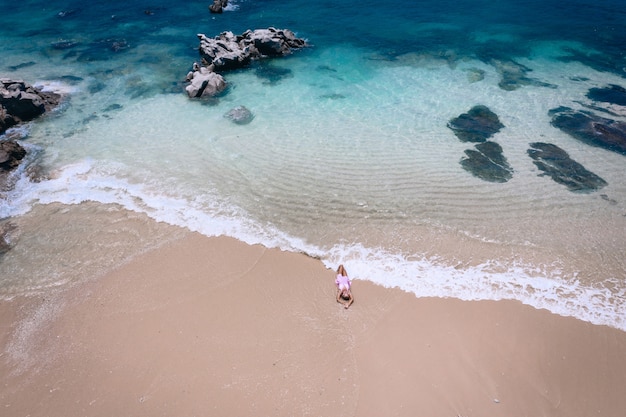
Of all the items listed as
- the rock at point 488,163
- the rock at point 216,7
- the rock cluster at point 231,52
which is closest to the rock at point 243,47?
the rock cluster at point 231,52

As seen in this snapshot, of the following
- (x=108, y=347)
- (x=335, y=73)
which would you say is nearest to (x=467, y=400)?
(x=108, y=347)

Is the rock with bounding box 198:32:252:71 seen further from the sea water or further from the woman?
the woman

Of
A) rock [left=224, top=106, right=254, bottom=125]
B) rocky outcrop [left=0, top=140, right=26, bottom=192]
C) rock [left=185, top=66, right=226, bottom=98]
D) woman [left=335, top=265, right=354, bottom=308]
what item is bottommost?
rocky outcrop [left=0, top=140, right=26, bottom=192]

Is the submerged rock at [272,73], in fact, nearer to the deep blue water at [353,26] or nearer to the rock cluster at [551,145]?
the deep blue water at [353,26]

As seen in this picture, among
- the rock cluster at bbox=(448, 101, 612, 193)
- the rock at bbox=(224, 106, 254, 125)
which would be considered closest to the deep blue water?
the rock at bbox=(224, 106, 254, 125)

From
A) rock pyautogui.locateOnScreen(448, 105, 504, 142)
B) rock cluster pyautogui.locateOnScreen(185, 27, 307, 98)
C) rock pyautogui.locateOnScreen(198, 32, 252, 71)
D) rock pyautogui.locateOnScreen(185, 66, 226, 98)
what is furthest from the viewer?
rock pyautogui.locateOnScreen(198, 32, 252, 71)

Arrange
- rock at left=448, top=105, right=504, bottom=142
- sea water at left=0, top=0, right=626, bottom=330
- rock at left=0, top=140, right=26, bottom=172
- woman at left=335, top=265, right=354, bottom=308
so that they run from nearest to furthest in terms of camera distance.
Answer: woman at left=335, top=265, right=354, bottom=308, sea water at left=0, top=0, right=626, bottom=330, rock at left=0, top=140, right=26, bottom=172, rock at left=448, top=105, right=504, bottom=142
